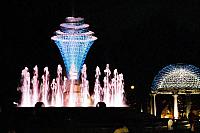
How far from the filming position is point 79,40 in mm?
35500

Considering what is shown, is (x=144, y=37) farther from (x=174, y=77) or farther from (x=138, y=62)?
(x=174, y=77)

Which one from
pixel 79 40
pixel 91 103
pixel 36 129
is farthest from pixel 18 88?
pixel 36 129

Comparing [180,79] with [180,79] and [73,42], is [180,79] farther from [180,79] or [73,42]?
[73,42]

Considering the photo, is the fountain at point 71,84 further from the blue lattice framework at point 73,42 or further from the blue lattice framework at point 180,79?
the blue lattice framework at point 180,79

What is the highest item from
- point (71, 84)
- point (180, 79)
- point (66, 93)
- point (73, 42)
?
point (73, 42)

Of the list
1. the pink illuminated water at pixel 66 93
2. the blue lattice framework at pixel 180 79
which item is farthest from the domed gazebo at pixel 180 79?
the pink illuminated water at pixel 66 93

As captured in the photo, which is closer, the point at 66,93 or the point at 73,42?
the point at 73,42

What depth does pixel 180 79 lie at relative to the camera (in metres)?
41.8

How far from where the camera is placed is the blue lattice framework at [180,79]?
41406mm

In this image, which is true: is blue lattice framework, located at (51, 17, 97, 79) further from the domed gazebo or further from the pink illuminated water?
the domed gazebo

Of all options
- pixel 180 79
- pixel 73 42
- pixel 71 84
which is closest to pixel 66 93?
pixel 71 84

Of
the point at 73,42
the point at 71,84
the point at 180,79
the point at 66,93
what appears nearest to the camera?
the point at 73,42

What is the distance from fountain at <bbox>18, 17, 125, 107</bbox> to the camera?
35719mm

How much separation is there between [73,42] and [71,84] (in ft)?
14.3
